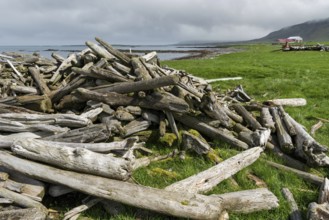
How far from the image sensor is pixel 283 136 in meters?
9.67

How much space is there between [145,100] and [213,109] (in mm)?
2049

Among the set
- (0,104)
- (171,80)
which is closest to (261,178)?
(171,80)

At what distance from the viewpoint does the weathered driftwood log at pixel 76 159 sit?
6.90 metres

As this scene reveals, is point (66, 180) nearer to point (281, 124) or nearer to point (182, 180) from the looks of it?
point (182, 180)

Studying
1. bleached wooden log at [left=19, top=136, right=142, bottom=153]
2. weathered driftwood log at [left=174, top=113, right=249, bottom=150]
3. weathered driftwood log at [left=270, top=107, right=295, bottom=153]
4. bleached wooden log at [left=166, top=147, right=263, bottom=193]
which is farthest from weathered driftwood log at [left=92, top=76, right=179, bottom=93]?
weathered driftwood log at [left=270, top=107, right=295, bottom=153]

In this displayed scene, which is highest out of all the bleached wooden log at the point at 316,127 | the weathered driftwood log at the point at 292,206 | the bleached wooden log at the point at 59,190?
the bleached wooden log at the point at 59,190

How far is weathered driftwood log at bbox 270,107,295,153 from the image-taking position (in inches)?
368

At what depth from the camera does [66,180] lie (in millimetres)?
6781

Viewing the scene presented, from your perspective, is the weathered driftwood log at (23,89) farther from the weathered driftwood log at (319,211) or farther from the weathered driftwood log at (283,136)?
the weathered driftwood log at (319,211)

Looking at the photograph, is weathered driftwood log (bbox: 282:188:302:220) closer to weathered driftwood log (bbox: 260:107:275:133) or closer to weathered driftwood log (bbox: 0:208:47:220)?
weathered driftwood log (bbox: 260:107:275:133)

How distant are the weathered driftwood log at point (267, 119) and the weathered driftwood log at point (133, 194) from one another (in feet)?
13.8

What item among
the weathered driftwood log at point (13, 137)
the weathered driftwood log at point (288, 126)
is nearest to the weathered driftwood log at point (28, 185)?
the weathered driftwood log at point (13, 137)

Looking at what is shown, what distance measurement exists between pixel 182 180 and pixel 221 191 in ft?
3.06

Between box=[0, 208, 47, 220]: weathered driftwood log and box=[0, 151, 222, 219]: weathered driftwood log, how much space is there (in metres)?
0.72
